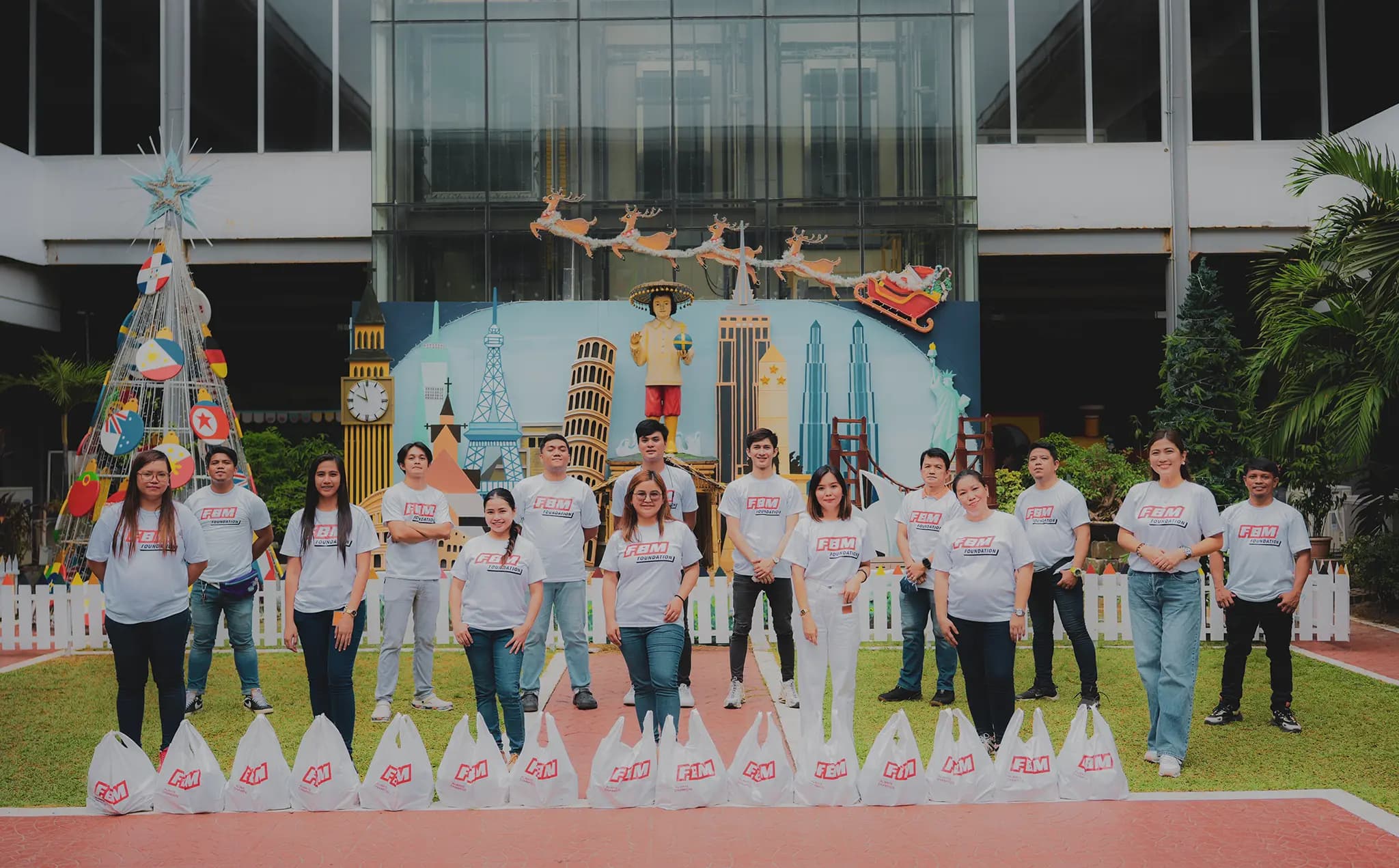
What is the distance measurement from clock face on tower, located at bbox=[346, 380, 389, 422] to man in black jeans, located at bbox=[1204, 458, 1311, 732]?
34.2 ft

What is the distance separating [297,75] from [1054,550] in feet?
48.8

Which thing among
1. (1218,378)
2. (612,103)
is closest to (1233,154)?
(1218,378)

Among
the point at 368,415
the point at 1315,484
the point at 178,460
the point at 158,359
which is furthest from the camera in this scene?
the point at 368,415

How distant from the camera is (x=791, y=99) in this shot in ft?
49.6

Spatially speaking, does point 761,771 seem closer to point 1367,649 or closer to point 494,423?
point 1367,649

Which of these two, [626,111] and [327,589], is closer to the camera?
[327,589]

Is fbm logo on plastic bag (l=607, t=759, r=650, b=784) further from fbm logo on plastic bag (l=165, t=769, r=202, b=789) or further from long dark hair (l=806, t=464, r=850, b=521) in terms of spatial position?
fbm logo on plastic bag (l=165, t=769, r=202, b=789)

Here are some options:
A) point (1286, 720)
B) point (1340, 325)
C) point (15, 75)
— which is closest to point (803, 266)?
point (1340, 325)

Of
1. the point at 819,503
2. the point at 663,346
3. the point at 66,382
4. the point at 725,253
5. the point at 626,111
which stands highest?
the point at 626,111

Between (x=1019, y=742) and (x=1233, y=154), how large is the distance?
14655 millimetres

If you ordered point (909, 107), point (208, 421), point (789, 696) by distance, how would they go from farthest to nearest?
point (909, 107) → point (208, 421) → point (789, 696)

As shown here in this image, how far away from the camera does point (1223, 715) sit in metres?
6.73

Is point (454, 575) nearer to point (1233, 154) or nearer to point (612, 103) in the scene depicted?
point (612, 103)

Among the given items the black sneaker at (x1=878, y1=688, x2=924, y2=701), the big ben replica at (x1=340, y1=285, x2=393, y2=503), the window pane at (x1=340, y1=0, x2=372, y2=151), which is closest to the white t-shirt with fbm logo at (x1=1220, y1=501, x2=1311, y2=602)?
the black sneaker at (x1=878, y1=688, x2=924, y2=701)
